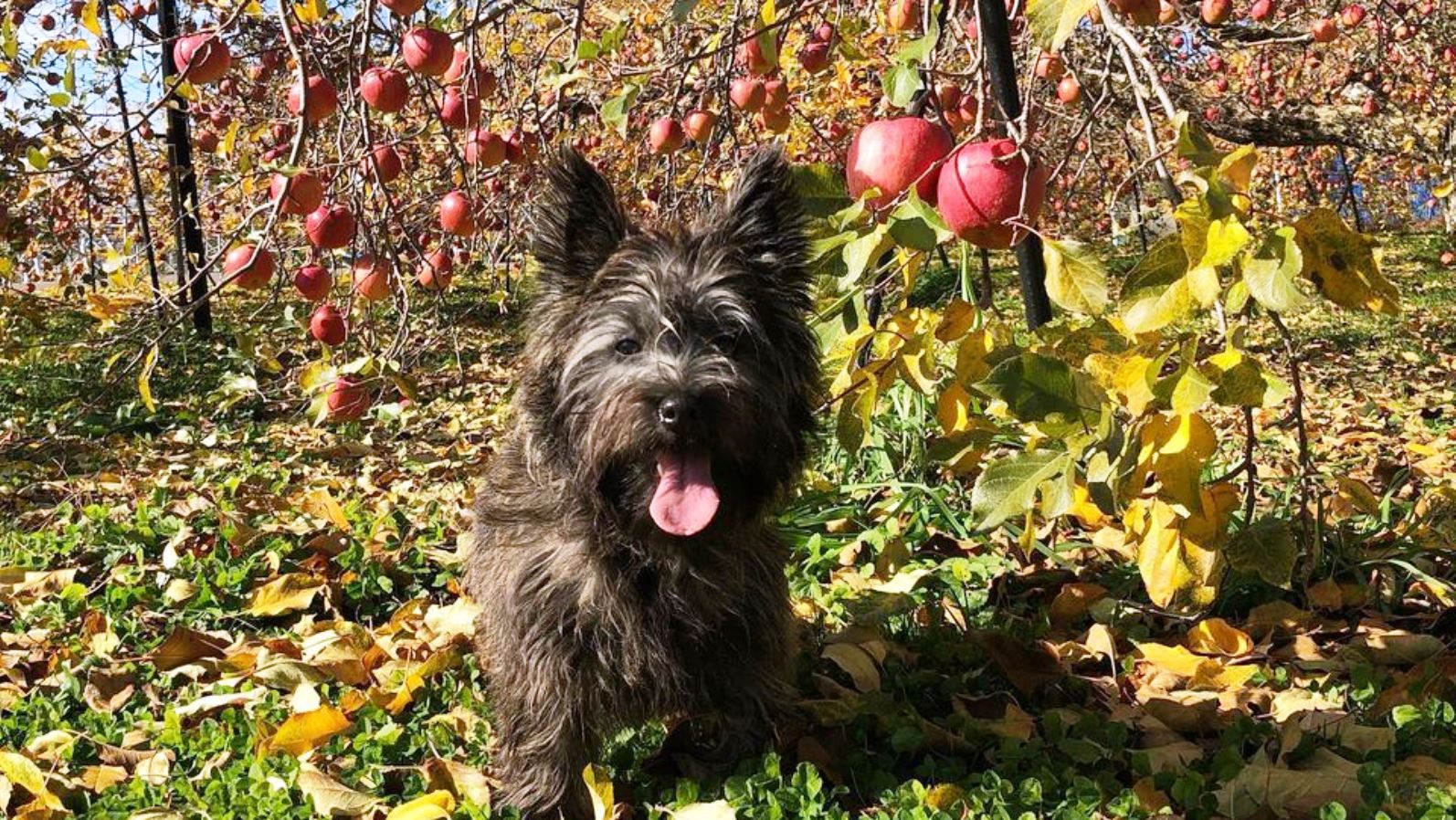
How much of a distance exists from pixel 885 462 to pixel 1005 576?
0.90 metres

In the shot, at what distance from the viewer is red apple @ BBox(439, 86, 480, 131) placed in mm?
2848

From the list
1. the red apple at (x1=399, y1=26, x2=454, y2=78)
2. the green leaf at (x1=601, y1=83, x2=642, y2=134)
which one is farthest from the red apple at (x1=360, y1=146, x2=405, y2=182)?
the green leaf at (x1=601, y1=83, x2=642, y2=134)

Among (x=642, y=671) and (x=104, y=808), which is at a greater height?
(x=642, y=671)

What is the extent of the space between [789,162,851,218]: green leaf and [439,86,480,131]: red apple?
1013mm

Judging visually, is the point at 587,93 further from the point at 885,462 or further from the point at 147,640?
the point at 147,640

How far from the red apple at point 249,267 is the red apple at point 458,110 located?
0.59 m

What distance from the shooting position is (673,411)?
7.65 ft

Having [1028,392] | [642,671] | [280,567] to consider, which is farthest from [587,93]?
[1028,392]

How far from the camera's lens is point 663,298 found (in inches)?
101

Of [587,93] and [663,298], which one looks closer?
[663,298]

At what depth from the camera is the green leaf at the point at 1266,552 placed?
7.97 feet

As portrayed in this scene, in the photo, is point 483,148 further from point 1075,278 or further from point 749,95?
point 1075,278

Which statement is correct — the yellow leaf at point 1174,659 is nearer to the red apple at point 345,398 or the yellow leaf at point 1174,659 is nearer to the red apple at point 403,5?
the red apple at point 345,398

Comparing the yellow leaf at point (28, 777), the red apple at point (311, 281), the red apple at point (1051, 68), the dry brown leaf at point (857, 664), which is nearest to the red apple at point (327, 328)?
the red apple at point (311, 281)
